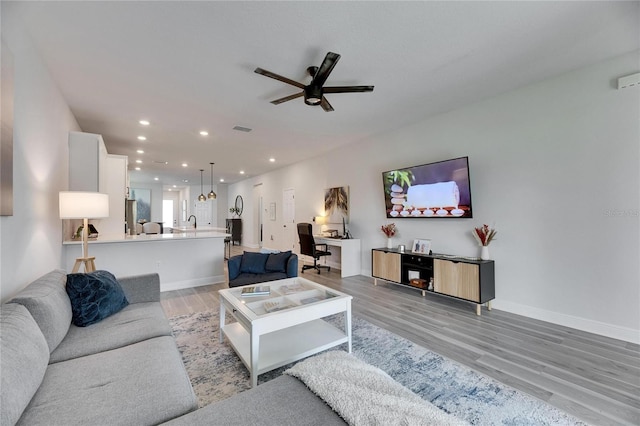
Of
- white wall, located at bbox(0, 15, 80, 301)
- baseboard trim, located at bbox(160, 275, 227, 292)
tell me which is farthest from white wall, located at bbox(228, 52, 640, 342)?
white wall, located at bbox(0, 15, 80, 301)

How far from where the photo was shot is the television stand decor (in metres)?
3.36

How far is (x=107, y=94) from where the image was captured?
3.34 metres

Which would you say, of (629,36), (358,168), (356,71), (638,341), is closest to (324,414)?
(356,71)

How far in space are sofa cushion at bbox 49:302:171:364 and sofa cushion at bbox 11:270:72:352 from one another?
0.07 meters

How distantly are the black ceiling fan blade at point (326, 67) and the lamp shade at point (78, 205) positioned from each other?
2.51 metres

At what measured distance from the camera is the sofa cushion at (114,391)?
1.05 m

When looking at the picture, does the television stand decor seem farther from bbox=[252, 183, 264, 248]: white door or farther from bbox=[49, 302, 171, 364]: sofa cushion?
bbox=[252, 183, 264, 248]: white door

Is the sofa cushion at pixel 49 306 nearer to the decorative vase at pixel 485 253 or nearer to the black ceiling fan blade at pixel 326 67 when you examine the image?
the black ceiling fan blade at pixel 326 67

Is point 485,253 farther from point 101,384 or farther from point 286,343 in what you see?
point 101,384

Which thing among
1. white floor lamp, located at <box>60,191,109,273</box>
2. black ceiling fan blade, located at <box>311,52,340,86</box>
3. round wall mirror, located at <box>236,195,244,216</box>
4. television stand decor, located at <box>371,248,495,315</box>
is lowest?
television stand decor, located at <box>371,248,495,315</box>

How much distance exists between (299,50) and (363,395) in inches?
104

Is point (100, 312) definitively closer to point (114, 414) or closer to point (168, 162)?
point (114, 414)

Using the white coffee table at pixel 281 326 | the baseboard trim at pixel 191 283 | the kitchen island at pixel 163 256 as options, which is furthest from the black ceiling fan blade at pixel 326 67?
the baseboard trim at pixel 191 283

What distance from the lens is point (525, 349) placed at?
8.16 feet
